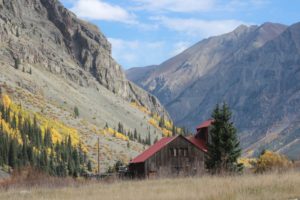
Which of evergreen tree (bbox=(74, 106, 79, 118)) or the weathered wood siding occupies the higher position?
evergreen tree (bbox=(74, 106, 79, 118))

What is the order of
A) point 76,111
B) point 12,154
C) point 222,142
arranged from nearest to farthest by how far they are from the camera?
point 222,142 → point 12,154 → point 76,111

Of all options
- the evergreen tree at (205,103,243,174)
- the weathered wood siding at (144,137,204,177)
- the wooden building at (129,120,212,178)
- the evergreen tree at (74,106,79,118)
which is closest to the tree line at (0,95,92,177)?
the evergreen tree at (74,106,79,118)

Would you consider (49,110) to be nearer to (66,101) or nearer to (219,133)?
(66,101)

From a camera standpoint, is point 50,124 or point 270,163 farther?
point 50,124

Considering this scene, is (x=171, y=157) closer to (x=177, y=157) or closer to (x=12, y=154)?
(x=177, y=157)

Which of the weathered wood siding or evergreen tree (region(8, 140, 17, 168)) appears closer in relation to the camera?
the weathered wood siding

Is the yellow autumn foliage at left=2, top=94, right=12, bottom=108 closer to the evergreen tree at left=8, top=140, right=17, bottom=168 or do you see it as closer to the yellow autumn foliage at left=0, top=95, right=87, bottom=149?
the yellow autumn foliage at left=0, top=95, right=87, bottom=149

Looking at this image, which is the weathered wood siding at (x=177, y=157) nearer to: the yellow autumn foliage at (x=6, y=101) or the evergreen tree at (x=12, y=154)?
the evergreen tree at (x=12, y=154)

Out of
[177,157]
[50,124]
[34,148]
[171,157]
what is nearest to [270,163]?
[177,157]

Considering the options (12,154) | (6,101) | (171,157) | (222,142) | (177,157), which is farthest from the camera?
(6,101)

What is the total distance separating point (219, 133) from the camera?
49.2 metres

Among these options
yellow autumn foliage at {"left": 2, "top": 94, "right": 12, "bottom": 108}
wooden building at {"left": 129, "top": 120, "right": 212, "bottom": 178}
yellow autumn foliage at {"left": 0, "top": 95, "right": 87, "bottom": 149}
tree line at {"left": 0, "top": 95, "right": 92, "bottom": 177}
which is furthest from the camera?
yellow autumn foliage at {"left": 2, "top": 94, "right": 12, "bottom": 108}

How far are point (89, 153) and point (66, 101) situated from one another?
136ft

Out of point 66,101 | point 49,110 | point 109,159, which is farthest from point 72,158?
point 66,101
